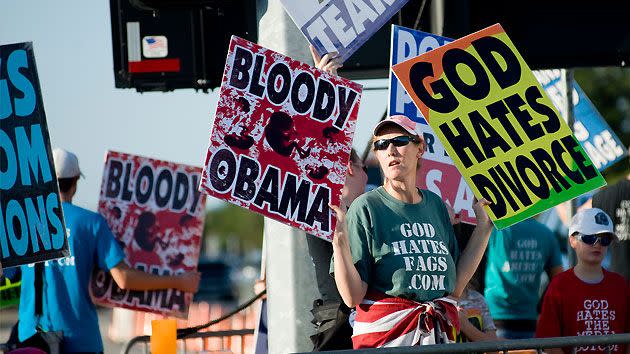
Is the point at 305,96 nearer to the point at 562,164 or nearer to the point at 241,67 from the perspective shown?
the point at 241,67

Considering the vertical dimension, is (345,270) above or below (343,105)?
below

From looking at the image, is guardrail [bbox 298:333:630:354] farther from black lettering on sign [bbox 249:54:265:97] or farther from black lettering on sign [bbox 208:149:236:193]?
black lettering on sign [bbox 249:54:265:97]

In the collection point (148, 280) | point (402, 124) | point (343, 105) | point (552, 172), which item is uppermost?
point (343, 105)

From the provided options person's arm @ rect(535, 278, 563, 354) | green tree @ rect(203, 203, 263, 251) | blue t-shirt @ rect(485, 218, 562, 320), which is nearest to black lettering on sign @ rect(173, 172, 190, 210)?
blue t-shirt @ rect(485, 218, 562, 320)

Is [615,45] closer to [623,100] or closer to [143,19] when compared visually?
[143,19]

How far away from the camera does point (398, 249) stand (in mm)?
5828

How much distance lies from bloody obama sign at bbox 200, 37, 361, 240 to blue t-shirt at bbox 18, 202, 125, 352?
2208 millimetres

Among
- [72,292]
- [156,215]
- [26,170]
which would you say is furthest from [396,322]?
[156,215]

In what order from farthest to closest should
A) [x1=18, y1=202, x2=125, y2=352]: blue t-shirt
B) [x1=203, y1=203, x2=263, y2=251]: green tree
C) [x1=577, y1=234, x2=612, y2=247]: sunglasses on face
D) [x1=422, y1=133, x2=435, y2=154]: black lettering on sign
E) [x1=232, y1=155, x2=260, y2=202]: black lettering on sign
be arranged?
[x1=203, y1=203, x2=263, y2=251]: green tree
[x1=18, y1=202, x2=125, y2=352]: blue t-shirt
[x1=577, y1=234, x2=612, y2=247]: sunglasses on face
[x1=422, y1=133, x2=435, y2=154]: black lettering on sign
[x1=232, y1=155, x2=260, y2=202]: black lettering on sign

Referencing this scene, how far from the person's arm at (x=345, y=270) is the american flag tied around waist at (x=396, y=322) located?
0.12 metres

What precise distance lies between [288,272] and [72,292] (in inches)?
79.9

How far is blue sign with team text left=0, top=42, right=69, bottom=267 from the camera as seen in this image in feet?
20.9

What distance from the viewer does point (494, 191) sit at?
20.8 ft

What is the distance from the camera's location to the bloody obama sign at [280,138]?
19.6 ft
